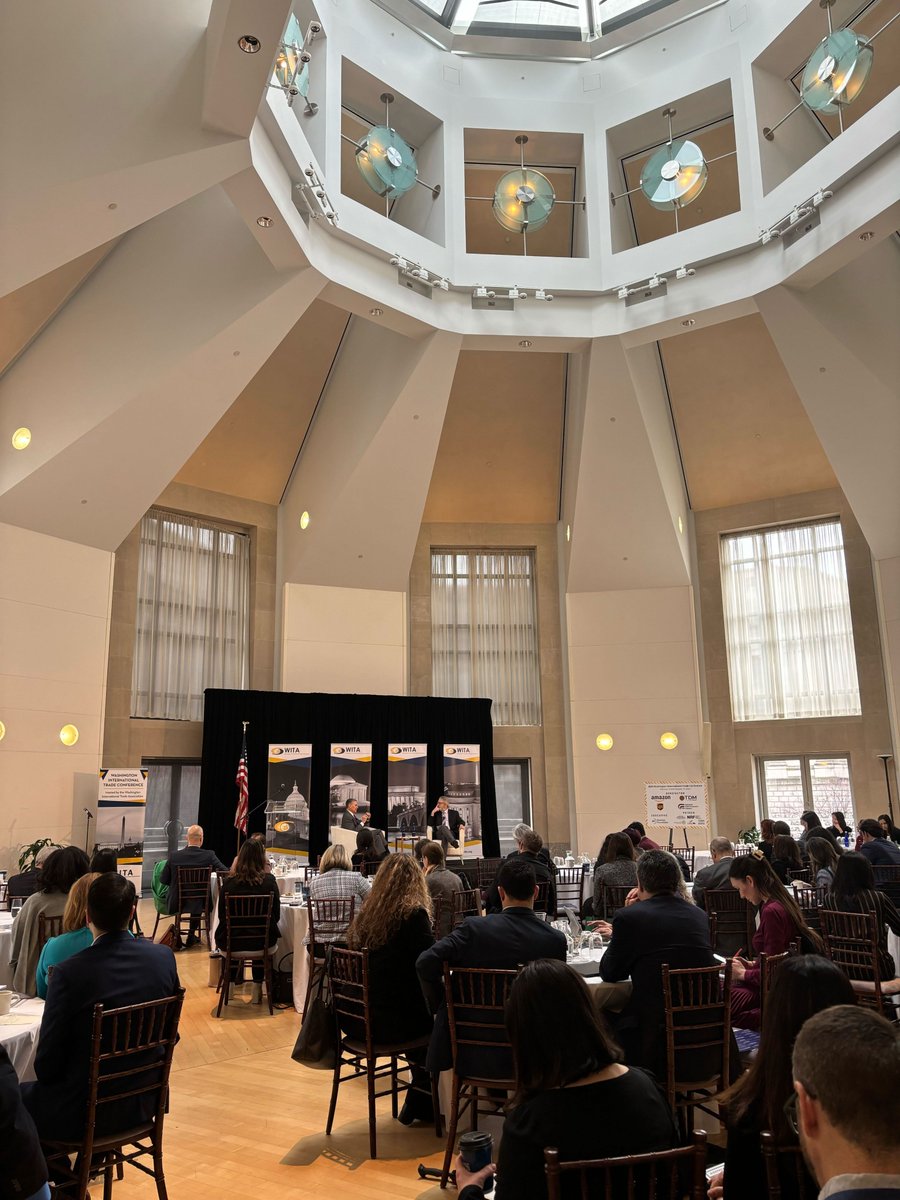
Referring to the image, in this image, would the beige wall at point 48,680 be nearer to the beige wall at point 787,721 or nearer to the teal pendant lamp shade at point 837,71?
the beige wall at point 787,721

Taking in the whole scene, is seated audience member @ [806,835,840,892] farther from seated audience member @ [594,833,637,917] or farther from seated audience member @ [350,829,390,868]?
seated audience member @ [350,829,390,868]

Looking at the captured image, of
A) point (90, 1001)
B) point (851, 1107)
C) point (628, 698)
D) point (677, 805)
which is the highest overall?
point (628, 698)

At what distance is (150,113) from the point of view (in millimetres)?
7332

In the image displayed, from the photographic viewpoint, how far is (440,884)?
19.7ft

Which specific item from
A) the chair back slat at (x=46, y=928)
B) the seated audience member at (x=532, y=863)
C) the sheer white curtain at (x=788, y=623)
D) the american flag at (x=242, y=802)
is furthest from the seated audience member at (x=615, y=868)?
the sheer white curtain at (x=788, y=623)

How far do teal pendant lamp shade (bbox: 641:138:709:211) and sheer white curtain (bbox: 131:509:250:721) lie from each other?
782cm

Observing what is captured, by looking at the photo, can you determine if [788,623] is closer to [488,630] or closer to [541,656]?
[541,656]

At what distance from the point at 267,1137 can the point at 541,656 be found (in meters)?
11.2

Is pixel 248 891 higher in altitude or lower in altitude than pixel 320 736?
lower

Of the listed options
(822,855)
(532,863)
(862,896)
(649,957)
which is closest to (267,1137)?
(649,957)

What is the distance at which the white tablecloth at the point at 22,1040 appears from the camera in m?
3.36

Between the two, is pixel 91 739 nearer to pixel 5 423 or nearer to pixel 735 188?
pixel 5 423

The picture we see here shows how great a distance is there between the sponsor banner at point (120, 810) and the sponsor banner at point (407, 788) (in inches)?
158

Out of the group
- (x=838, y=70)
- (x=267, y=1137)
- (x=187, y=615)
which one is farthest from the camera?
(x=187, y=615)
